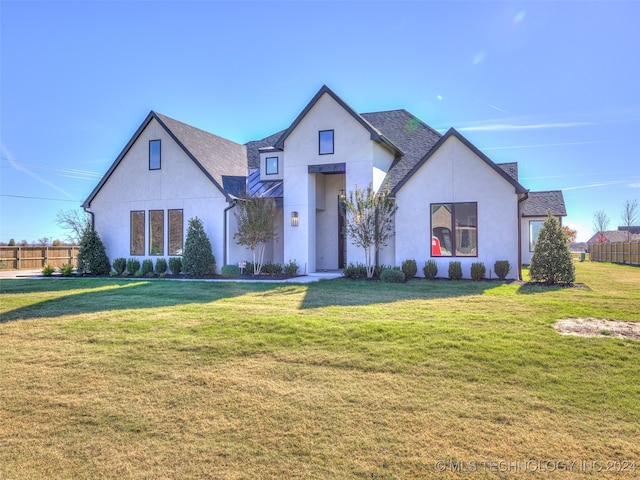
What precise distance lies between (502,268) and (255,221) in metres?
9.54

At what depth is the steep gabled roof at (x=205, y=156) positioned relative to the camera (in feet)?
58.3

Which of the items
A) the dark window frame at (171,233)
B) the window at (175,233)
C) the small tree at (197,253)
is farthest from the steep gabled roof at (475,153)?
the window at (175,233)

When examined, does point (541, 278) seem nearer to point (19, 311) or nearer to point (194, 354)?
point (194, 354)

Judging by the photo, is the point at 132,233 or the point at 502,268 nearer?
the point at 502,268

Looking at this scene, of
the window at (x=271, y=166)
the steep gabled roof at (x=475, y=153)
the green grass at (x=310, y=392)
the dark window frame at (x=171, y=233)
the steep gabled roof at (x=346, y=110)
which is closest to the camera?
the green grass at (x=310, y=392)

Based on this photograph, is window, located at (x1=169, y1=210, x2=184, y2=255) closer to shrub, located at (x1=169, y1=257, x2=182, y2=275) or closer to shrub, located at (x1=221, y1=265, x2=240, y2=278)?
shrub, located at (x1=169, y1=257, x2=182, y2=275)

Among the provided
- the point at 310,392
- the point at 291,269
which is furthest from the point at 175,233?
the point at 310,392

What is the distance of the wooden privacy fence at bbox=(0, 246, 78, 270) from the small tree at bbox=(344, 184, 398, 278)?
19631 mm

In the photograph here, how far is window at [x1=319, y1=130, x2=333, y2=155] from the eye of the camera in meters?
16.9

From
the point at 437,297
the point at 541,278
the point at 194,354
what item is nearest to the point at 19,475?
the point at 194,354

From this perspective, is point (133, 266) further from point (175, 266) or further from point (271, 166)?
point (271, 166)

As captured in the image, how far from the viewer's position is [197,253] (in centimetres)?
1673

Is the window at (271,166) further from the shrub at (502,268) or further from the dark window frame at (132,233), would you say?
the shrub at (502,268)

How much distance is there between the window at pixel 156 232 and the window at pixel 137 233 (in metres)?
0.51
